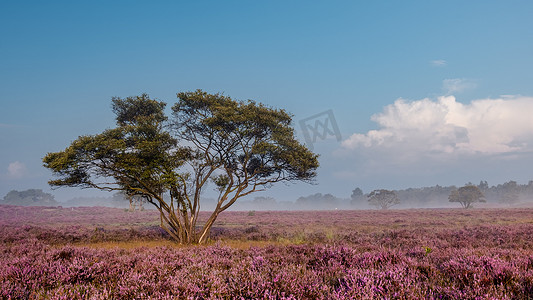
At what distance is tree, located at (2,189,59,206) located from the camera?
166 m

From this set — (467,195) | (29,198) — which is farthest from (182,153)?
(29,198)

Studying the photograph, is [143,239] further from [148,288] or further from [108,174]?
[148,288]

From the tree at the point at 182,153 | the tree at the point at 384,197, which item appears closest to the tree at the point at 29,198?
the tree at the point at 384,197

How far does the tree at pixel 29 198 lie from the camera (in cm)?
16562

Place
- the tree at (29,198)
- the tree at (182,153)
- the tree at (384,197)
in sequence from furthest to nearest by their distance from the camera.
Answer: the tree at (29,198), the tree at (384,197), the tree at (182,153)

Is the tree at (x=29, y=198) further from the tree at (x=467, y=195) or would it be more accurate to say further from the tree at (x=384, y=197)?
the tree at (x=467, y=195)

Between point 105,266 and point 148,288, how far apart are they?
6.67ft

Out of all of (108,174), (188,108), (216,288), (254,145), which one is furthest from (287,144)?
(216,288)

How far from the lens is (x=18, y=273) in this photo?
4613mm

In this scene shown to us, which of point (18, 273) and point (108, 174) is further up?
point (108, 174)

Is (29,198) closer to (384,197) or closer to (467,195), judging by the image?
(384,197)

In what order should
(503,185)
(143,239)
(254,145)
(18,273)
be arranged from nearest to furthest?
(18,273) → (254,145) → (143,239) → (503,185)

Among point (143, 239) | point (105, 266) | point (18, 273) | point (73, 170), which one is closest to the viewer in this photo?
point (18, 273)

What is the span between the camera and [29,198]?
169 meters
